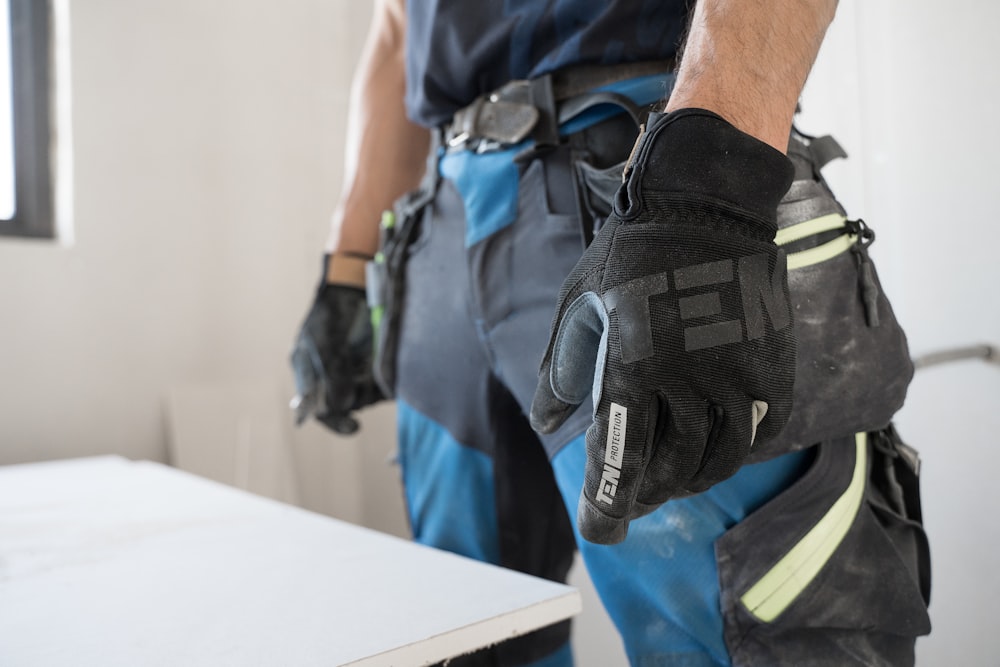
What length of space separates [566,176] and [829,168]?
0.62 metres

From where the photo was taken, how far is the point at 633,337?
49 cm

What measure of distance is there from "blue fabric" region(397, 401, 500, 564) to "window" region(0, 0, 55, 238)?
4.46 ft

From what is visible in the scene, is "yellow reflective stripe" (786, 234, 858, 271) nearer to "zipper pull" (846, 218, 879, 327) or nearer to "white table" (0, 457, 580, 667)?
"zipper pull" (846, 218, 879, 327)

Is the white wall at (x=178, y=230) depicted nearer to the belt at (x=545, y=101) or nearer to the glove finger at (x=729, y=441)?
the belt at (x=545, y=101)

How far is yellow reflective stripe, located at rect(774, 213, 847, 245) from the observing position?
591 millimetres

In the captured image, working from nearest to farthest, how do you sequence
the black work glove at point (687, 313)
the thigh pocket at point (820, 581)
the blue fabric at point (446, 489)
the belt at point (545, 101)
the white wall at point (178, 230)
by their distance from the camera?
the black work glove at point (687, 313) < the thigh pocket at point (820, 581) < the belt at point (545, 101) < the blue fabric at point (446, 489) < the white wall at point (178, 230)

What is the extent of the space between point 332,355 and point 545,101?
57 centimetres

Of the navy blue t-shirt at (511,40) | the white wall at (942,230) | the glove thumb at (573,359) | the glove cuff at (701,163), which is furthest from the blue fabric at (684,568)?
the white wall at (942,230)

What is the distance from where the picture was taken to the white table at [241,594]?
0.56 metres

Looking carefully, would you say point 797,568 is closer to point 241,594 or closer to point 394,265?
point 241,594


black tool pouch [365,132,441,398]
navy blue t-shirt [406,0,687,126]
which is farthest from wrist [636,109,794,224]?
black tool pouch [365,132,441,398]

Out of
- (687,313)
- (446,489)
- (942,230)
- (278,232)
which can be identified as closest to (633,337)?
(687,313)

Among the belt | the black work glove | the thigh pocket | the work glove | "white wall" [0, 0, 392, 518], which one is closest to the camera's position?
the black work glove

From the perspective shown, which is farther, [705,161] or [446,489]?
[446,489]
